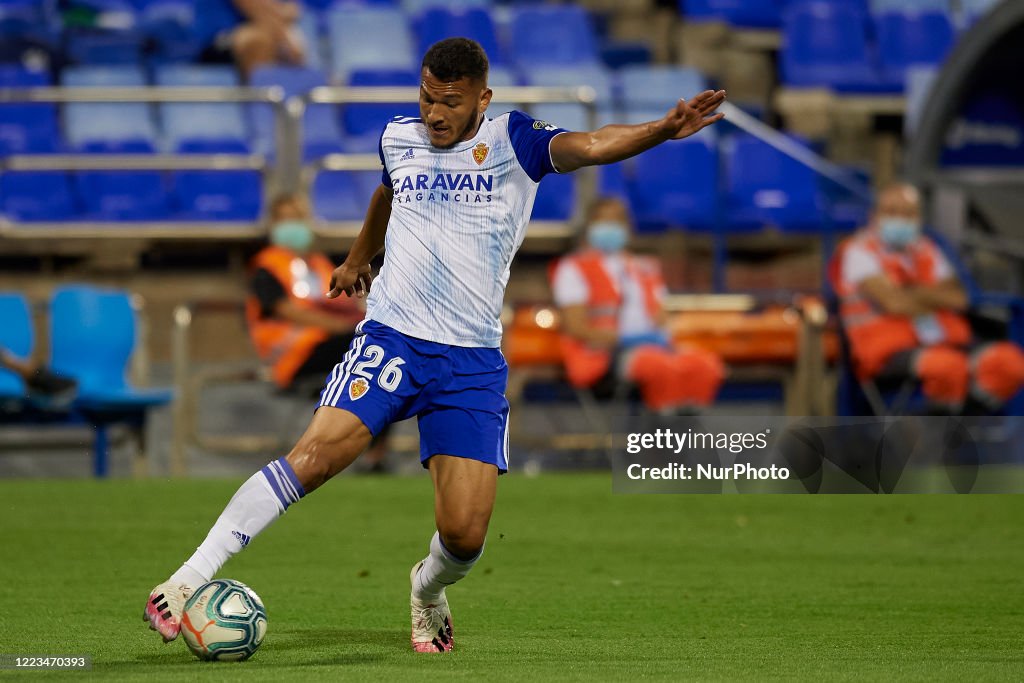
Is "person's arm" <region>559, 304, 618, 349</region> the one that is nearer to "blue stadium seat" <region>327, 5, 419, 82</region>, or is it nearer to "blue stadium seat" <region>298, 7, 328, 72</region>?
"blue stadium seat" <region>327, 5, 419, 82</region>

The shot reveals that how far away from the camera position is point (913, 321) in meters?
15.2

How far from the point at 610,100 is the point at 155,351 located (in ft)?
16.7

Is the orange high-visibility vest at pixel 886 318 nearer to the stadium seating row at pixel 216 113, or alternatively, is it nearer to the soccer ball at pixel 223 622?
the stadium seating row at pixel 216 113

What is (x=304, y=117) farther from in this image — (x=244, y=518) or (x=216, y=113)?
(x=244, y=518)

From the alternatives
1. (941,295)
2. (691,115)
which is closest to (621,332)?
(941,295)

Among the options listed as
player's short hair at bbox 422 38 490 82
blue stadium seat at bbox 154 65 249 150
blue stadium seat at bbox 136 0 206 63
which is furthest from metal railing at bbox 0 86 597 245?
player's short hair at bbox 422 38 490 82

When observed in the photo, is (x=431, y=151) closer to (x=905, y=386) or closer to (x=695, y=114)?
(x=695, y=114)

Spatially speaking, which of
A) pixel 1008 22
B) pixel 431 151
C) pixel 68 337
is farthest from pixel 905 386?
pixel 431 151

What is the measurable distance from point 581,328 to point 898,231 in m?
2.96

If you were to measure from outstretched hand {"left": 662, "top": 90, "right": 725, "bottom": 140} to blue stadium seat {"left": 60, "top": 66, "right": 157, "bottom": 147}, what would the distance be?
12613 mm

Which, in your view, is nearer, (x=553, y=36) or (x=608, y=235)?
(x=608, y=235)

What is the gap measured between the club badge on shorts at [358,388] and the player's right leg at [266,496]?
0.08m

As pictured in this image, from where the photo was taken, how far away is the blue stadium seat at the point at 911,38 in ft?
69.2

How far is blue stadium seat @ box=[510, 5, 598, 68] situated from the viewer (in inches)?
797
